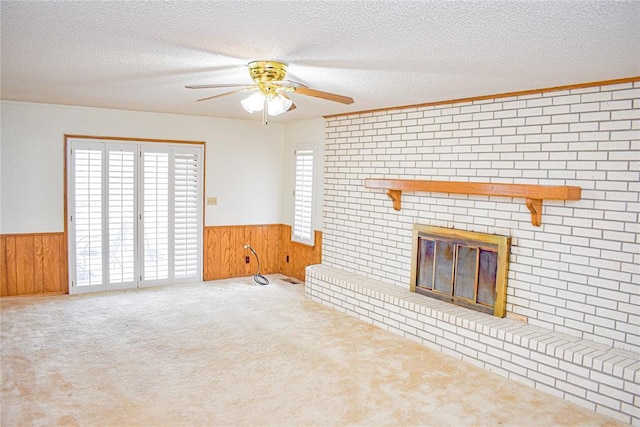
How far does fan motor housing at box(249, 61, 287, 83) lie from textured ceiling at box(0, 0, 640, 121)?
7cm

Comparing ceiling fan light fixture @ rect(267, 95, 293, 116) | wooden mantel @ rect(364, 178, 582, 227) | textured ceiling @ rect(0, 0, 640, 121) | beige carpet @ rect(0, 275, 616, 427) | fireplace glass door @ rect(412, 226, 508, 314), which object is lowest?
beige carpet @ rect(0, 275, 616, 427)

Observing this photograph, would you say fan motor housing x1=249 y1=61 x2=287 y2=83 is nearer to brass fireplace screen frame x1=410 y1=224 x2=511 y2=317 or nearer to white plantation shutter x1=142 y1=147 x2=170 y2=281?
brass fireplace screen frame x1=410 y1=224 x2=511 y2=317

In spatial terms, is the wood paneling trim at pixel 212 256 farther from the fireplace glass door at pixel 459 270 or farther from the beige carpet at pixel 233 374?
the fireplace glass door at pixel 459 270

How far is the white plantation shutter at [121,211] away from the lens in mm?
5660

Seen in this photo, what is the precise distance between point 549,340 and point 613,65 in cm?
191

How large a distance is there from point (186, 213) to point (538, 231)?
14.0 feet

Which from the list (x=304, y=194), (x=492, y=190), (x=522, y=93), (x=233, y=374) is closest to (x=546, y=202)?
(x=492, y=190)

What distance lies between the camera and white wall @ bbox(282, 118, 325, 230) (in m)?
6.09

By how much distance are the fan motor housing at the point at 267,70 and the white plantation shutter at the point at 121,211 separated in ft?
10.7

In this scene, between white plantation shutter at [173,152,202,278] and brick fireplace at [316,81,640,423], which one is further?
white plantation shutter at [173,152,202,278]

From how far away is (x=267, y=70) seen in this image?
9.87 ft

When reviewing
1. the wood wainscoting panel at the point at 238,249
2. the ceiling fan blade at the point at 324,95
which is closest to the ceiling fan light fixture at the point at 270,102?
the ceiling fan blade at the point at 324,95

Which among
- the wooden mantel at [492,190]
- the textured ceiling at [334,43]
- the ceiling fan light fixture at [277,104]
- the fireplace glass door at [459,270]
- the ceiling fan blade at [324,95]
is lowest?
the fireplace glass door at [459,270]

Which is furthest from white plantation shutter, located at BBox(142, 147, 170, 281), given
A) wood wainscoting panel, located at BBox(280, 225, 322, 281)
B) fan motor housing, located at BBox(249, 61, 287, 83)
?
fan motor housing, located at BBox(249, 61, 287, 83)
